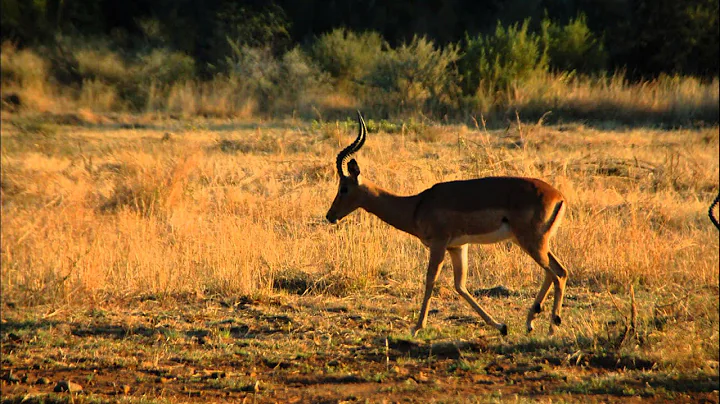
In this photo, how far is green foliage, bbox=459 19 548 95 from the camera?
2216 centimetres

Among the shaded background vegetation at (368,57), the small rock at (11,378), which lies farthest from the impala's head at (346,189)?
the shaded background vegetation at (368,57)

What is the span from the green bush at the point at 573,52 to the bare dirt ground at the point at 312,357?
17.6 m

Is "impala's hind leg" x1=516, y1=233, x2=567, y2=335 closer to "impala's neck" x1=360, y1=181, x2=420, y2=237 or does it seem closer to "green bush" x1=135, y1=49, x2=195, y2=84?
"impala's neck" x1=360, y1=181, x2=420, y2=237

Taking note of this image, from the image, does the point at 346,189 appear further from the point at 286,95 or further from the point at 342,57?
the point at 342,57

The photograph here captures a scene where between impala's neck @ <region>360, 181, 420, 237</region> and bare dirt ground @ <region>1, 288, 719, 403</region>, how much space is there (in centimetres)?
94

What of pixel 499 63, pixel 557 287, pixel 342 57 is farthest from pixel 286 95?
pixel 557 287

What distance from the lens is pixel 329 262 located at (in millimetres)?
9664

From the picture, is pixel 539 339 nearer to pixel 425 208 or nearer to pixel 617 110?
pixel 425 208

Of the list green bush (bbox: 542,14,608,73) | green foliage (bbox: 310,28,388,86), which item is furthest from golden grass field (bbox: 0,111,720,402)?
green foliage (bbox: 310,28,388,86)

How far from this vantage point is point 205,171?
46.4 feet

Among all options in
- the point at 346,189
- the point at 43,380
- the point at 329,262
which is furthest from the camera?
the point at 329,262

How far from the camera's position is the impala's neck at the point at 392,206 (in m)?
7.78

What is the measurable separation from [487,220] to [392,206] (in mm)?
978

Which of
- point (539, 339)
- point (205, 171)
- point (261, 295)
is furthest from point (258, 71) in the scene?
point (539, 339)
